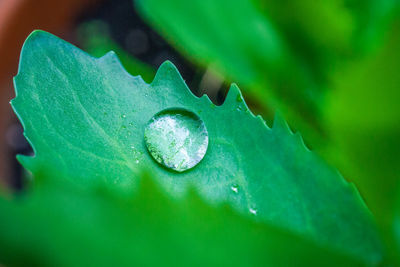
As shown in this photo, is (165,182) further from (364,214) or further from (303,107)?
(303,107)

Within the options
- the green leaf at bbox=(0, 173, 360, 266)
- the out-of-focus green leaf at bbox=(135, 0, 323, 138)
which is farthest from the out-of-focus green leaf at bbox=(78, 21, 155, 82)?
the green leaf at bbox=(0, 173, 360, 266)

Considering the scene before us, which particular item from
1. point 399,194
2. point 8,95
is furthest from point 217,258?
point 8,95

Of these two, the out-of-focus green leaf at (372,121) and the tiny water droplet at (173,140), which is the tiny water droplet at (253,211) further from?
the out-of-focus green leaf at (372,121)

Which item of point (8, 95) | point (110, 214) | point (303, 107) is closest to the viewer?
point (110, 214)

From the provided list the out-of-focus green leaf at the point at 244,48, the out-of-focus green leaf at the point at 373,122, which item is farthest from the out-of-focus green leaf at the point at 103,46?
the out-of-focus green leaf at the point at 373,122

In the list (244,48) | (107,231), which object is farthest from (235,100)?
(244,48)

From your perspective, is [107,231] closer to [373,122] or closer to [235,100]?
[235,100]

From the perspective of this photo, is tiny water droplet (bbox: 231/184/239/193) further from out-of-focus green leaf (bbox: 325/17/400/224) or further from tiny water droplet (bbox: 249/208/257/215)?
out-of-focus green leaf (bbox: 325/17/400/224)
